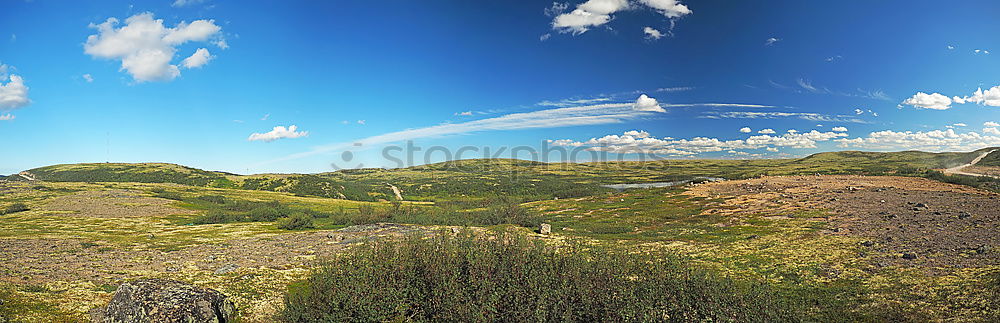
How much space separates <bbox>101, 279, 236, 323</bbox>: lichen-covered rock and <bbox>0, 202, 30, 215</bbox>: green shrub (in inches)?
2890

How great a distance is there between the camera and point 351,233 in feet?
123

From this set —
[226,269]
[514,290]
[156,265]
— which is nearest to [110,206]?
[156,265]

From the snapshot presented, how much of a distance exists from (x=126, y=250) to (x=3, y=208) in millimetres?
57731

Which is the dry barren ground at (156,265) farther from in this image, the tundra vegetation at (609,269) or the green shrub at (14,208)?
the green shrub at (14,208)

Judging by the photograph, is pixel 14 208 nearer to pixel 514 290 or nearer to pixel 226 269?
pixel 226 269

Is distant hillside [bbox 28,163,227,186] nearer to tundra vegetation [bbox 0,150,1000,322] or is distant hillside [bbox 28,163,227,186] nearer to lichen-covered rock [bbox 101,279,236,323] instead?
tundra vegetation [bbox 0,150,1000,322]

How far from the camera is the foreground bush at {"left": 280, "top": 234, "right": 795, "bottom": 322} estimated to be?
10.1 m

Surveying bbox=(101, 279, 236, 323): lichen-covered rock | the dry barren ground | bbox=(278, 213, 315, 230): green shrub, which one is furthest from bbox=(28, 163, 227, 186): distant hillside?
bbox=(101, 279, 236, 323): lichen-covered rock

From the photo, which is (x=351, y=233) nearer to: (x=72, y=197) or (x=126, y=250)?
(x=126, y=250)

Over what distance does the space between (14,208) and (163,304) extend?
260ft

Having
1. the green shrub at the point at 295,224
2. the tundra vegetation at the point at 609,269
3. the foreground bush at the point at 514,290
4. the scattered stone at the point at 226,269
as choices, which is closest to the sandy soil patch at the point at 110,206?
the tundra vegetation at the point at 609,269

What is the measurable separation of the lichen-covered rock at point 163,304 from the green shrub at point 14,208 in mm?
73415

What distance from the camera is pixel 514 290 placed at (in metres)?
10.9

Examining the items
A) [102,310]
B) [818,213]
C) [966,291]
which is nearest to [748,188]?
[818,213]
